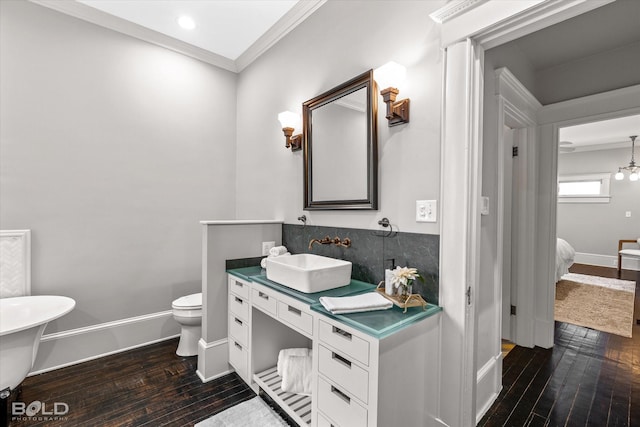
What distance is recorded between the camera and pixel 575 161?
22.6 ft

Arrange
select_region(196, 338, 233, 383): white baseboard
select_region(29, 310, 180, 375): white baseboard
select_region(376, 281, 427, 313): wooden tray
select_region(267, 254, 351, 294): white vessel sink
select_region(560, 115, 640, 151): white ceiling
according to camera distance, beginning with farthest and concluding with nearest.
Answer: select_region(560, 115, 640, 151): white ceiling < select_region(29, 310, 180, 375): white baseboard < select_region(196, 338, 233, 383): white baseboard < select_region(267, 254, 351, 294): white vessel sink < select_region(376, 281, 427, 313): wooden tray

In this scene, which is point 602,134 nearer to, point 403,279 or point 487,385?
point 487,385

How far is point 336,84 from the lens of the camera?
2189mm

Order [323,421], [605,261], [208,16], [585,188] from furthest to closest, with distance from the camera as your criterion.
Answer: [585,188], [605,261], [208,16], [323,421]

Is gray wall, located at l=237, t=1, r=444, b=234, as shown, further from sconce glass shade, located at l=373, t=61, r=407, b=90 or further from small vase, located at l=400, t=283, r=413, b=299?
small vase, located at l=400, t=283, r=413, b=299

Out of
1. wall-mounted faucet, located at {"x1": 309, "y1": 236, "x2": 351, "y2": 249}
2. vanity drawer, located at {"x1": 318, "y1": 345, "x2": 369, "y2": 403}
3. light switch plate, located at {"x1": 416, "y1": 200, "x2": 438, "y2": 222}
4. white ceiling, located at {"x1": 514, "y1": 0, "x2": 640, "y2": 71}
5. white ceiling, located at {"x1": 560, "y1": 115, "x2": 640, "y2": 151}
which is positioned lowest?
vanity drawer, located at {"x1": 318, "y1": 345, "x2": 369, "y2": 403}

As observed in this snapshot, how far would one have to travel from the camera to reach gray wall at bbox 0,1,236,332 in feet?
7.41

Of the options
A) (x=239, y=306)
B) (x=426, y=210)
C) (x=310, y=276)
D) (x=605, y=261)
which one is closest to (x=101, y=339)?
(x=239, y=306)

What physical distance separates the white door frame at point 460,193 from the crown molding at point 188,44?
1287 millimetres

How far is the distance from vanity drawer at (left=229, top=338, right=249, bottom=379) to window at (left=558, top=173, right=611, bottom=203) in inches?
317

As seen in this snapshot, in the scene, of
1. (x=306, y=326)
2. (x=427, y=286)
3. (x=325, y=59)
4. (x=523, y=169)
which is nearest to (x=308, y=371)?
(x=306, y=326)

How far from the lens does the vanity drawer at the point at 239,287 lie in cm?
208

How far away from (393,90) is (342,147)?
1.81ft

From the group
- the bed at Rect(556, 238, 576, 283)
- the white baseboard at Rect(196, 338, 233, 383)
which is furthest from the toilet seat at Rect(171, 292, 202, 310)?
the bed at Rect(556, 238, 576, 283)
